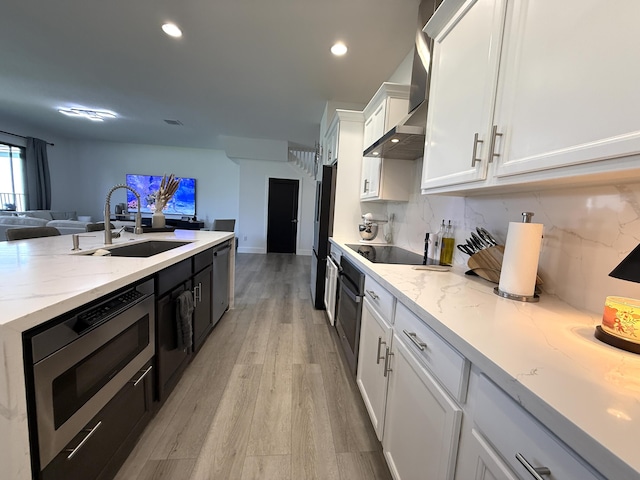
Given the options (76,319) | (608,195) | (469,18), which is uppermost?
(469,18)

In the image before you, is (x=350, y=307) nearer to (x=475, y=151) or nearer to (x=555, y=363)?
(x=475, y=151)

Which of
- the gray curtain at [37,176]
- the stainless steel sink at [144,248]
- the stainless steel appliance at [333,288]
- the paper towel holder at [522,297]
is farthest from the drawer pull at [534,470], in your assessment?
the gray curtain at [37,176]

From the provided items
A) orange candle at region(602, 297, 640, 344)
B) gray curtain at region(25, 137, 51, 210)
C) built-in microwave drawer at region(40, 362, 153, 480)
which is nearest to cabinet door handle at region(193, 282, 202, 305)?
built-in microwave drawer at region(40, 362, 153, 480)

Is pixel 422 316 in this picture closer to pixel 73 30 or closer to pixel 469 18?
pixel 469 18

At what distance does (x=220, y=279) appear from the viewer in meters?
2.65

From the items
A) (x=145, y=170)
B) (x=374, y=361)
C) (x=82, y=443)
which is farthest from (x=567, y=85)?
(x=145, y=170)

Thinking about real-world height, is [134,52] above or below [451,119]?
above

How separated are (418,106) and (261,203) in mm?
5605

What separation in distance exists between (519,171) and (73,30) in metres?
3.78

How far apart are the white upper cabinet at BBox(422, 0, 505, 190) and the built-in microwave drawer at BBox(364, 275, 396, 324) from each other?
0.61 m

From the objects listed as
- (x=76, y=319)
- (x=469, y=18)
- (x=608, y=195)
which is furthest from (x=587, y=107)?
(x=76, y=319)

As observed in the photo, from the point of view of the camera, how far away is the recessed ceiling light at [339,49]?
8.18 feet

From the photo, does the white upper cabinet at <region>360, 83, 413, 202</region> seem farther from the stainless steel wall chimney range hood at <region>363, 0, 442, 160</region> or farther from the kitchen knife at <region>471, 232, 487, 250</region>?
the kitchen knife at <region>471, 232, 487, 250</region>

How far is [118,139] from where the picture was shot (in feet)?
22.8
